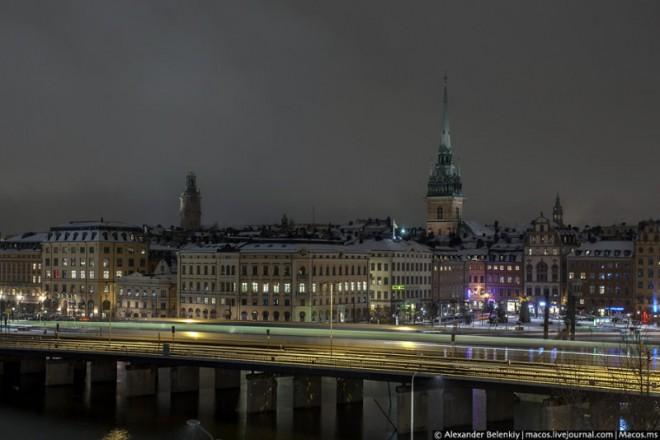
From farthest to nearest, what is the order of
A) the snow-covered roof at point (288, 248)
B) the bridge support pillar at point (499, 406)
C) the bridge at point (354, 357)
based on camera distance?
the snow-covered roof at point (288, 248), the bridge support pillar at point (499, 406), the bridge at point (354, 357)

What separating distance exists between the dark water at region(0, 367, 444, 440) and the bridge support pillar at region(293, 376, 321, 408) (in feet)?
2.42

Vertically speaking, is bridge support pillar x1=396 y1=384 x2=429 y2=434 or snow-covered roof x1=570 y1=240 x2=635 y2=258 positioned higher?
snow-covered roof x1=570 y1=240 x2=635 y2=258

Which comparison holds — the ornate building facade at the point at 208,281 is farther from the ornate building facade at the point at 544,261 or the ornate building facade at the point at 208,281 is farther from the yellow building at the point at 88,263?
the ornate building facade at the point at 544,261

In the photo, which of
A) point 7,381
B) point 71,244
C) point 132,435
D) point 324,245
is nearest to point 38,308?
point 71,244

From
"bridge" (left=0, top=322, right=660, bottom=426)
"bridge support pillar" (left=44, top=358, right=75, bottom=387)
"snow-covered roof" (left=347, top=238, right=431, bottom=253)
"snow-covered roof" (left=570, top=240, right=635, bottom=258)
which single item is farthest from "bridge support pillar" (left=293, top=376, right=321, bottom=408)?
"snow-covered roof" (left=570, top=240, right=635, bottom=258)

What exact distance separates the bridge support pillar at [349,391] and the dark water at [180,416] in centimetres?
59

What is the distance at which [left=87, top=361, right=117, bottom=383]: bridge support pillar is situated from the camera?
92.7 m

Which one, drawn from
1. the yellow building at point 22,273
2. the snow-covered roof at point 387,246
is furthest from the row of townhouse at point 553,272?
the yellow building at point 22,273

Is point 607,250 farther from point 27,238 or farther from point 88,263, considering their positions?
point 27,238

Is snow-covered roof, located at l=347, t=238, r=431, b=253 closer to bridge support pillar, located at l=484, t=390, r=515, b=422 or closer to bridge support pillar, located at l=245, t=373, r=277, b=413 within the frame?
bridge support pillar, located at l=245, t=373, r=277, b=413

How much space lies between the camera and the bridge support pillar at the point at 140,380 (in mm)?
85562

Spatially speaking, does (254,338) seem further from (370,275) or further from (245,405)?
(370,275)

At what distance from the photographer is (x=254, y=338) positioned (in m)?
100

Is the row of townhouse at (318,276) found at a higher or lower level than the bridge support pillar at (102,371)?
higher
